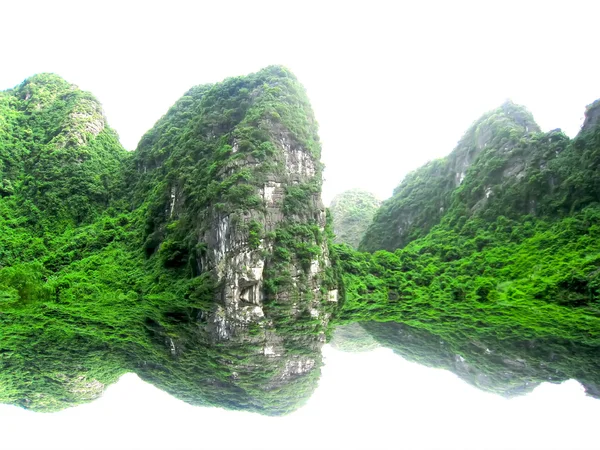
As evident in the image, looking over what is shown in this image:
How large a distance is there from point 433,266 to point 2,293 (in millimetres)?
36573

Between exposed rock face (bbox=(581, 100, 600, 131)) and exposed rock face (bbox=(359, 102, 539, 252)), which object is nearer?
exposed rock face (bbox=(581, 100, 600, 131))

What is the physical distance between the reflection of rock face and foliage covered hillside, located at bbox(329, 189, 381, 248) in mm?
77405

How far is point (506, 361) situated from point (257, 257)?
25.3 meters

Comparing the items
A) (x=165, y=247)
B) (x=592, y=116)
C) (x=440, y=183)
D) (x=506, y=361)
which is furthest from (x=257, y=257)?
(x=440, y=183)

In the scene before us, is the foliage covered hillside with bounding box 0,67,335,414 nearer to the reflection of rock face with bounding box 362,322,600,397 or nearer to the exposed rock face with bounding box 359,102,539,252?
the reflection of rock face with bounding box 362,322,600,397

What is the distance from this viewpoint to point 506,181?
51.2 meters

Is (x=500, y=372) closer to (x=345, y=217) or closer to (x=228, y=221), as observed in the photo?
(x=228, y=221)

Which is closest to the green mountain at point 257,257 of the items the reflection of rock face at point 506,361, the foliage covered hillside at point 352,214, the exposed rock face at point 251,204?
the reflection of rock face at point 506,361

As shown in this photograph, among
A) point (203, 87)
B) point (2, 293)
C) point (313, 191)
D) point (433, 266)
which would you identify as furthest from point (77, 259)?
point (433, 266)

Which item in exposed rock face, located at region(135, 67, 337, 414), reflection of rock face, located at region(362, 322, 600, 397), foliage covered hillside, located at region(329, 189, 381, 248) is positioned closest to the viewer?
reflection of rock face, located at region(362, 322, 600, 397)

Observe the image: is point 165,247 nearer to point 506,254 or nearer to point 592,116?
point 506,254

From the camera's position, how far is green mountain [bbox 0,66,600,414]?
763 centimetres

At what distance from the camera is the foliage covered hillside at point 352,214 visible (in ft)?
303

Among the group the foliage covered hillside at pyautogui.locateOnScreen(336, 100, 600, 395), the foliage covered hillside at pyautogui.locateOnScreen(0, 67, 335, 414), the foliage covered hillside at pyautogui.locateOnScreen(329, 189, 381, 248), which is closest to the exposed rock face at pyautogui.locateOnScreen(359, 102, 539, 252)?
the foliage covered hillside at pyautogui.locateOnScreen(336, 100, 600, 395)
